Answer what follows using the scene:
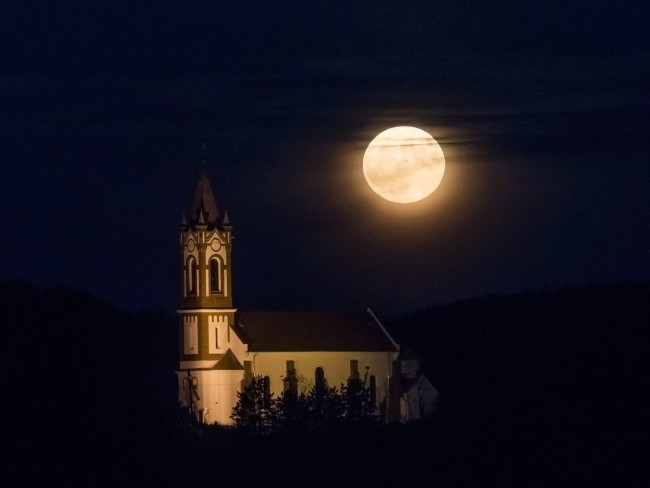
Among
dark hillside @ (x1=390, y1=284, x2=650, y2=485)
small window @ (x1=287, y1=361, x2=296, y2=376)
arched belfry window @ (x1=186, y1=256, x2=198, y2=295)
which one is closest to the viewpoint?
dark hillside @ (x1=390, y1=284, x2=650, y2=485)

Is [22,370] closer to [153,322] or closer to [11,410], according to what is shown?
[11,410]

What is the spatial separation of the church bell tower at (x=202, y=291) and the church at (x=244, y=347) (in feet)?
0.14

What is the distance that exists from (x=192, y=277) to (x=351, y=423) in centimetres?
1153

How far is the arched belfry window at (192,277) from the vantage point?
282 feet

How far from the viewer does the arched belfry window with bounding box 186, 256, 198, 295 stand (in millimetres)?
86062

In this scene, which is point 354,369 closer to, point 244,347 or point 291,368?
point 291,368

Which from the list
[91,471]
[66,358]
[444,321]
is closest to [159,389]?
[444,321]

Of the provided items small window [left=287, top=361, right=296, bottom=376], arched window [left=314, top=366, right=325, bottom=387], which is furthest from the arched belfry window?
arched window [left=314, top=366, right=325, bottom=387]

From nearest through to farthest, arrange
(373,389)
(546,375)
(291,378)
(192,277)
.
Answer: (291,378)
(192,277)
(373,389)
(546,375)

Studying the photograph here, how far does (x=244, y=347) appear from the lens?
84.4 meters

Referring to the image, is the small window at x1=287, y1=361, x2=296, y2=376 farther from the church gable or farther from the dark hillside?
the dark hillside

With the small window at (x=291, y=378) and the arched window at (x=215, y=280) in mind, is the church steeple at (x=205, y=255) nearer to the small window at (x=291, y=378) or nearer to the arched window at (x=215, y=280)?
the arched window at (x=215, y=280)

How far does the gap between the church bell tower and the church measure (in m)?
0.04

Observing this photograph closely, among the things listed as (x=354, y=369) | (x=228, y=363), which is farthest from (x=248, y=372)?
(x=354, y=369)
